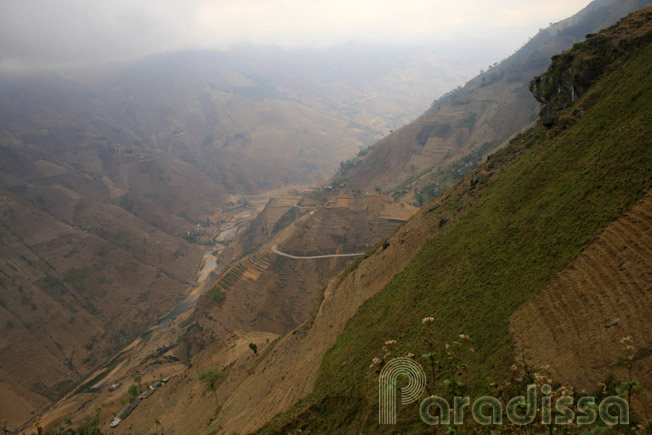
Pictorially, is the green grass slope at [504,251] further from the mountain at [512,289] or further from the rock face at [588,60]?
the rock face at [588,60]

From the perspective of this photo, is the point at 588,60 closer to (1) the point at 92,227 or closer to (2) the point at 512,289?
(2) the point at 512,289

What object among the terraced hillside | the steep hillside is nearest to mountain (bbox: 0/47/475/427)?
the steep hillside

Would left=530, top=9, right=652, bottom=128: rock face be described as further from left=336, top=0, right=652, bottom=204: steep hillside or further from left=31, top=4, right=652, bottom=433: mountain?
left=336, top=0, right=652, bottom=204: steep hillside

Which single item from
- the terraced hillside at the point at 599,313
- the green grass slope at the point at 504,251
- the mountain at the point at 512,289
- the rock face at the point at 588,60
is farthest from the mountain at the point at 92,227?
the rock face at the point at 588,60

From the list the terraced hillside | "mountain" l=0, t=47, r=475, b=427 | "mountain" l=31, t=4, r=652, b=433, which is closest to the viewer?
the terraced hillside

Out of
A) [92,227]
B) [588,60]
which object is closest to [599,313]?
[588,60]

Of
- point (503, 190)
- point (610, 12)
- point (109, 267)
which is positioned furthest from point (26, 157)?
point (610, 12)
